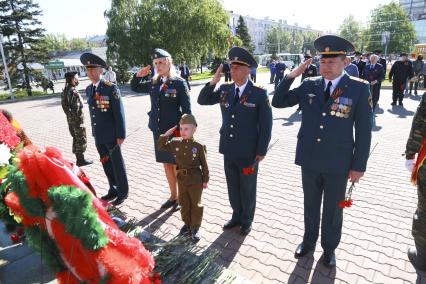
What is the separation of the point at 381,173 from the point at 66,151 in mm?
7043

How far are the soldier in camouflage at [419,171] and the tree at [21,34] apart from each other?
2619cm

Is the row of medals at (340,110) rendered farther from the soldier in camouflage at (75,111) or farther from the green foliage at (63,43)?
the green foliage at (63,43)

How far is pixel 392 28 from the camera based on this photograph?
57000 mm

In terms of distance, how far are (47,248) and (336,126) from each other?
2443 millimetres

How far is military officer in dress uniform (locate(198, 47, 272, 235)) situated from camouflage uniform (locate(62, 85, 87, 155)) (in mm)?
3883

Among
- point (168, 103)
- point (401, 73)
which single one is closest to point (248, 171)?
point (168, 103)

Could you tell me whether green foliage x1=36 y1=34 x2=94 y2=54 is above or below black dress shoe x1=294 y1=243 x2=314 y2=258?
above

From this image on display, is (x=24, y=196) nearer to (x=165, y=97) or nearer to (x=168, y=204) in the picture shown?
(x=165, y=97)

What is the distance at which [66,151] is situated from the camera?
812 cm

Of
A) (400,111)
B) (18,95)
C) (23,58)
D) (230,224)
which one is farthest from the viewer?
(23,58)

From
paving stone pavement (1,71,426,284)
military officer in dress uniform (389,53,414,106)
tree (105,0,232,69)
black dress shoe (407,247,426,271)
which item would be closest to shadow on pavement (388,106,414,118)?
military officer in dress uniform (389,53,414,106)

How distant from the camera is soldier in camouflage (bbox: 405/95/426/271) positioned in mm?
2891

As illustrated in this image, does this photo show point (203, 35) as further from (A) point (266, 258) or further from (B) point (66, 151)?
(A) point (266, 258)

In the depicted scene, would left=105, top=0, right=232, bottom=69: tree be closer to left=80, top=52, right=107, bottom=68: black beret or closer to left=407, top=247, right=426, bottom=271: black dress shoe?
left=80, top=52, right=107, bottom=68: black beret
